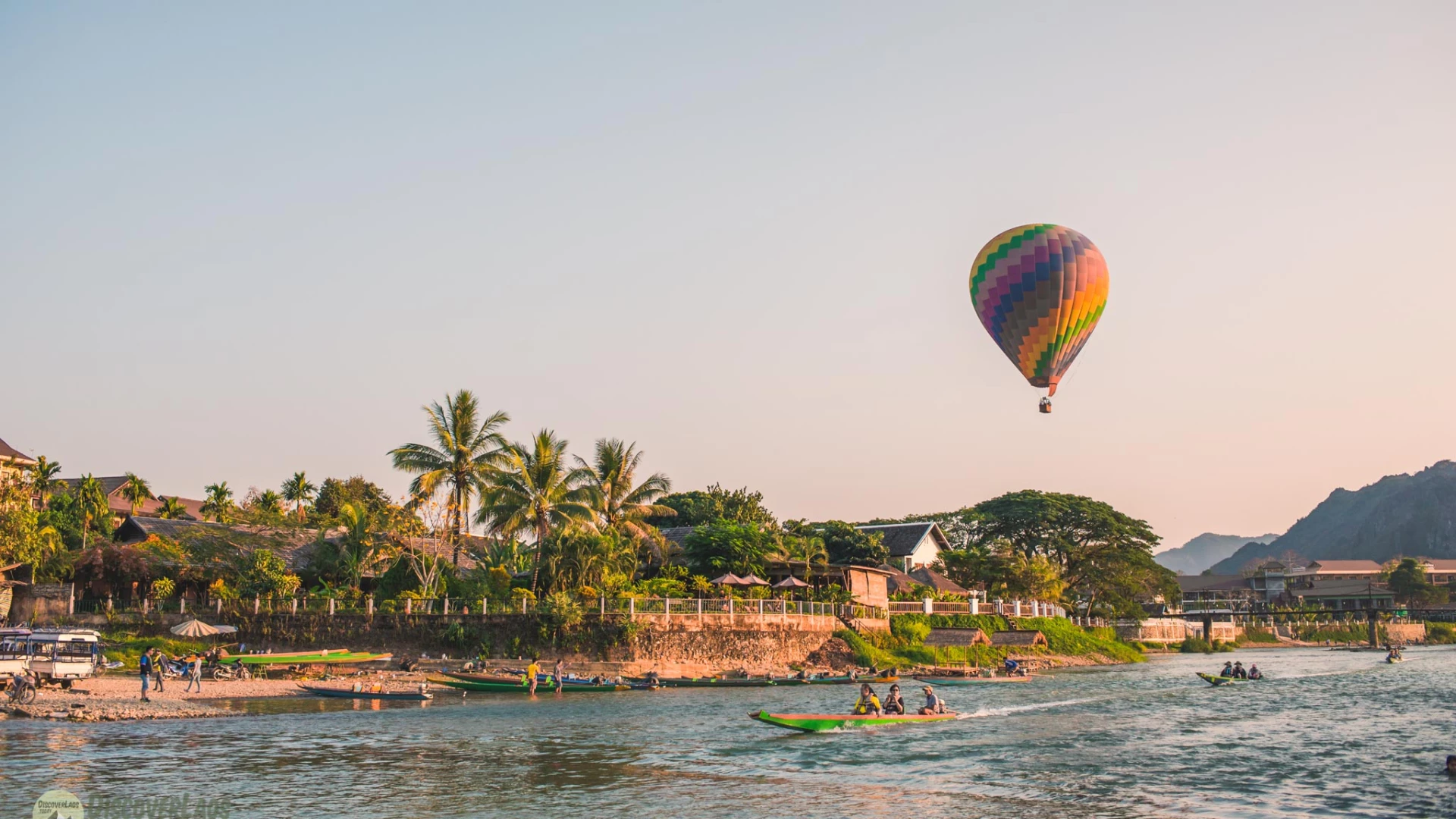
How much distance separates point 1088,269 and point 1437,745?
1793 cm

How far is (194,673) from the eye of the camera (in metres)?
42.6

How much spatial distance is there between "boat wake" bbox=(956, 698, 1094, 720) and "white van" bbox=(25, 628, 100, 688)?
102ft

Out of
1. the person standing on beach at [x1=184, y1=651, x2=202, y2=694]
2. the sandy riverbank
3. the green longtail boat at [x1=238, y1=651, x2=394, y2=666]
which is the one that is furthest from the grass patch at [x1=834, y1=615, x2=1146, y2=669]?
the person standing on beach at [x1=184, y1=651, x2=202, y2=694]

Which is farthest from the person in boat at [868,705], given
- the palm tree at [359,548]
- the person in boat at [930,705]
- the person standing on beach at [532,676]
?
the palm tree at [359,548]

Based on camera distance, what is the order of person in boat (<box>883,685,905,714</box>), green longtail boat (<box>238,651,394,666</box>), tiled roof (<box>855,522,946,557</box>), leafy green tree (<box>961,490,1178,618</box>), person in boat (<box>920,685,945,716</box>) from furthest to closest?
leafy green tree (<box>961,490,1178,618</box>), tiled roof (<box>855,522,946,557</box>), green longtail boat (<box>238,651,394,666</box>), person in boat (<box>920,685,945,716</box>), person in boat (<box>883,685,905,714</box>)

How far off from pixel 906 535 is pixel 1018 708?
47.0 metres

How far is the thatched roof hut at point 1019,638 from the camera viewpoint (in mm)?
68438

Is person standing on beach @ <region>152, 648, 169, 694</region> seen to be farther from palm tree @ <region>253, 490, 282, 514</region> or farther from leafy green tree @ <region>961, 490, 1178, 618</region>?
leafy green tree @ <region>961, 490, 1178, 618</region>

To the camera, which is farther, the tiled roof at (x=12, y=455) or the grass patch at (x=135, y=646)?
the tiled roof at (x=12, y=455)

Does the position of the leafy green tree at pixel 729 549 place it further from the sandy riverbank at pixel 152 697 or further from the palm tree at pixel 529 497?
the sandy riverbank at pixel 152 697

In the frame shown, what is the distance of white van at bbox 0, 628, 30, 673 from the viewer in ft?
120

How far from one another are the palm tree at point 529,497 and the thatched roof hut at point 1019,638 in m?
26.5

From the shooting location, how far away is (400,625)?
51.3 m

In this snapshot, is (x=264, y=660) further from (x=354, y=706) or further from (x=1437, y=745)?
(x=1437, y=745)
